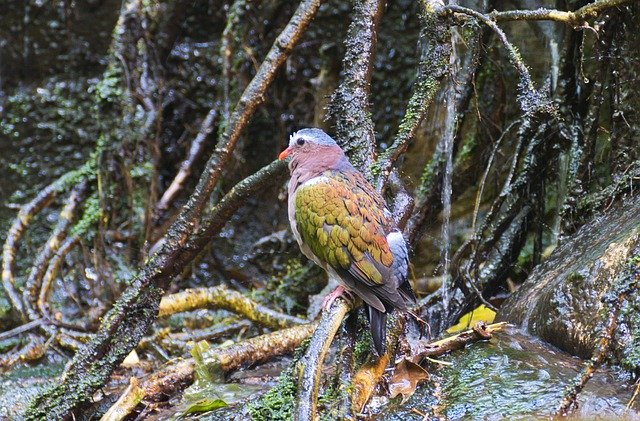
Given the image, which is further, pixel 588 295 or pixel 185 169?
pixel 185 169

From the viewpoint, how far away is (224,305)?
18.5ft

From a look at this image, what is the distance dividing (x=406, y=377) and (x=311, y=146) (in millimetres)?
1426

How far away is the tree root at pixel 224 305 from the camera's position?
214 inches

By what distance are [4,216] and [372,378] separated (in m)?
5.73

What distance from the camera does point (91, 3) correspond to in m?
7.76

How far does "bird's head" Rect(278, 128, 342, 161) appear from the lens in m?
4.04

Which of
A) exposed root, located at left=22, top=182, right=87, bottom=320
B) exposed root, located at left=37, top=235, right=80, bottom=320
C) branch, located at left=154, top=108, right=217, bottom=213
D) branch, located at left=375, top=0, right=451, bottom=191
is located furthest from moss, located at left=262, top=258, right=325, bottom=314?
branch, located at left=375, top=0, right=451, bottom=191

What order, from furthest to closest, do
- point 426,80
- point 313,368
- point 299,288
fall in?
point 299,288 → point 426,80 → point 313,368

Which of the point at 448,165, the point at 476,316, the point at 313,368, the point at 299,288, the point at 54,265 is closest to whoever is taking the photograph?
the point at 313,368

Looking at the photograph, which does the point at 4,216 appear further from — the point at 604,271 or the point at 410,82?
the point at 604,271

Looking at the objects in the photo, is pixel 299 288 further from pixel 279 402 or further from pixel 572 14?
pixel 572 14

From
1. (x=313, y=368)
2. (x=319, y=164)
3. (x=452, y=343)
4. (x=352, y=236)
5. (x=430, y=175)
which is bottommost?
(x=452, y=343)

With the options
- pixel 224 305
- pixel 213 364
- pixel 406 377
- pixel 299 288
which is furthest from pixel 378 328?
pixel 299 288

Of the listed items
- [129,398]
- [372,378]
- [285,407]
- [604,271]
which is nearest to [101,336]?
[129,398]
